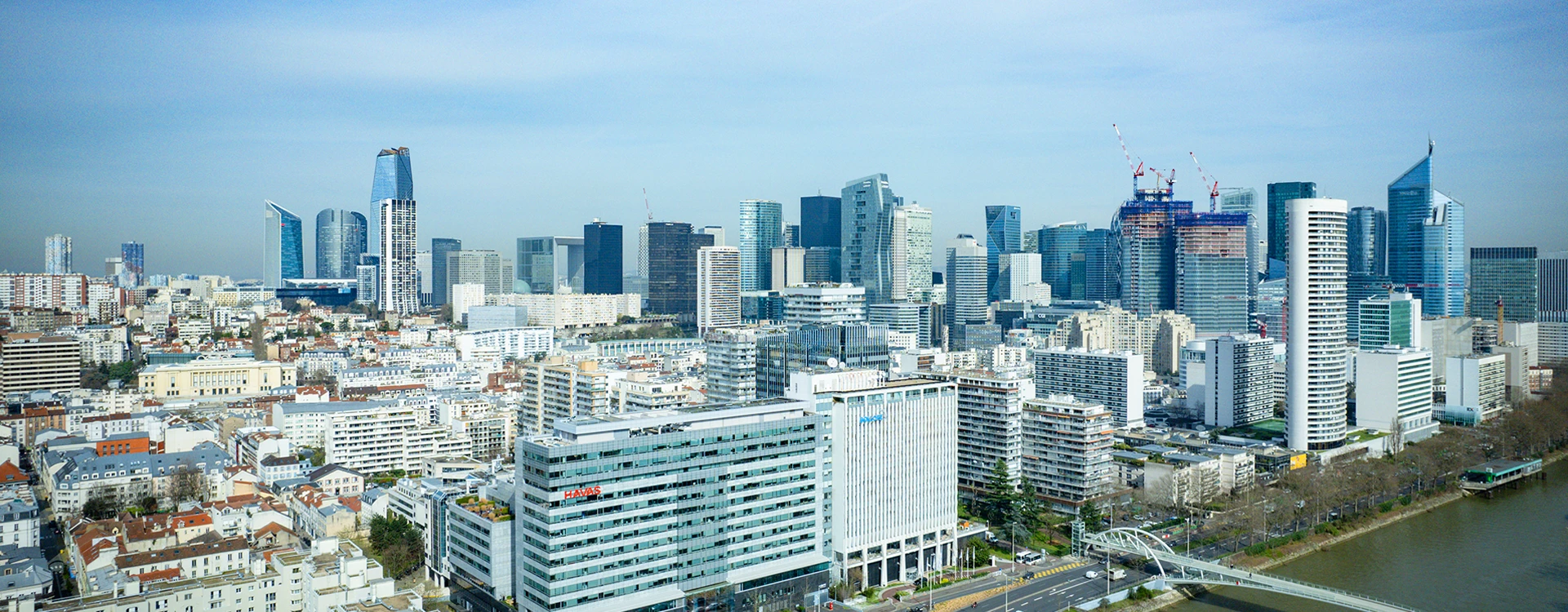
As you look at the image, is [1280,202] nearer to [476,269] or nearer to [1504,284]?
[1504,284]

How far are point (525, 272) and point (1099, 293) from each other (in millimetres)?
27901

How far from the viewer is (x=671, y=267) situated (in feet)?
157

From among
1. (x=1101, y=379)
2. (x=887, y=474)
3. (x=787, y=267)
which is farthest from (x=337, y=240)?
(x=887, y=474)

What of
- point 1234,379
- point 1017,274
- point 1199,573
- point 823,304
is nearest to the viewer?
point 1199,573

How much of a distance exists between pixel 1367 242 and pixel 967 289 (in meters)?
14.6

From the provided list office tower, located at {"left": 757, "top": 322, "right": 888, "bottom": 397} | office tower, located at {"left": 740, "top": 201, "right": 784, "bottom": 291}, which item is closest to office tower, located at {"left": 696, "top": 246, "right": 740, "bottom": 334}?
office tower, located at {"left": 740, "top": 201, "right": 784, "bottom": 291}

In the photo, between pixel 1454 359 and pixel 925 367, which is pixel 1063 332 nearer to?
pixel 925 367

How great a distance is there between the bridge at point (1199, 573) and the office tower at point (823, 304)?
5.11 meters

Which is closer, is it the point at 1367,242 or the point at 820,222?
the point at 1367,242

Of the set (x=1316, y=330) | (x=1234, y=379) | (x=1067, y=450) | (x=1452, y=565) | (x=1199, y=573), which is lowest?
(x=1452, y=565)

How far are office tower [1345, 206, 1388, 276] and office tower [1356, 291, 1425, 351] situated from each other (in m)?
13.5

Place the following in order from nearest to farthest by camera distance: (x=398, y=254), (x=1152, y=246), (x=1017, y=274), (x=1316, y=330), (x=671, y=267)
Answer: (x=1316, y=330)
(x=1152, y=246)
(x=398, y=254)
(x=671, y=267)
(x=1017, y=274)

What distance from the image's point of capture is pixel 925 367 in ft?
84.6

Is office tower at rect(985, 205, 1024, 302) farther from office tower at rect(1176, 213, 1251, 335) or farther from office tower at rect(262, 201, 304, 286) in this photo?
office tower at rect(262, 201, 304, 286)
